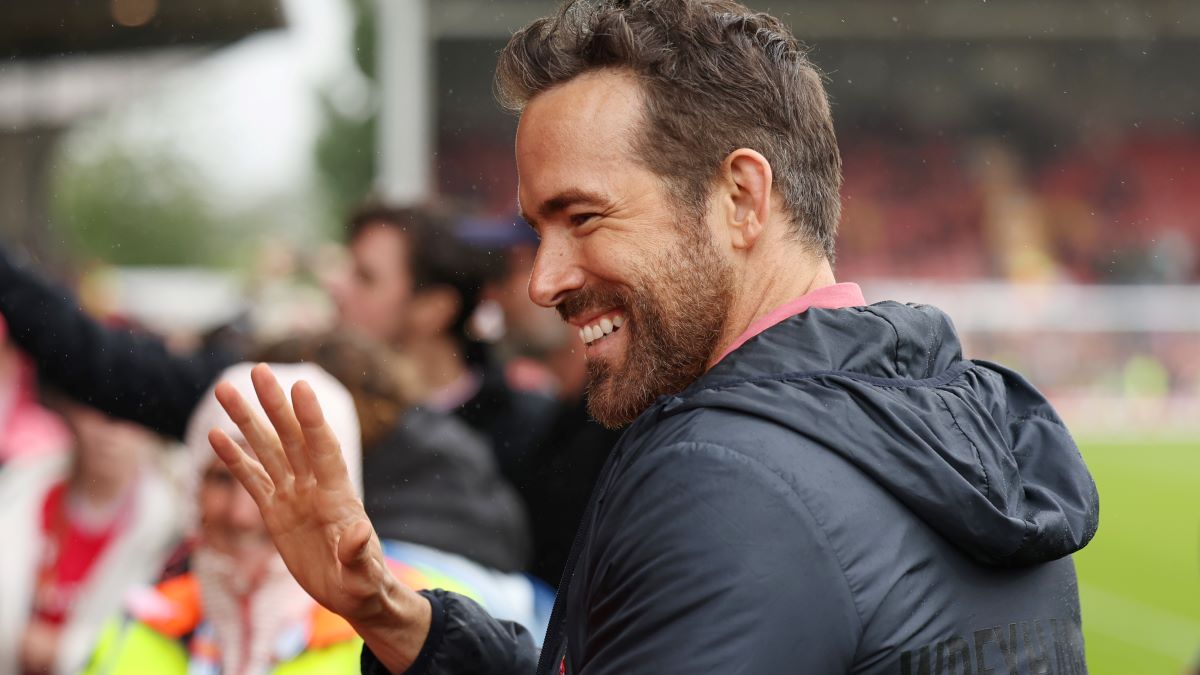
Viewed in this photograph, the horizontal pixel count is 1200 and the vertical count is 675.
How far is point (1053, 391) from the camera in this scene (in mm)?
17281

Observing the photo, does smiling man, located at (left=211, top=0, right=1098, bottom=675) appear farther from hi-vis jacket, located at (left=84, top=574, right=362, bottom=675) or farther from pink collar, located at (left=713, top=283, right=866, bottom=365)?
hi-vis jacket, located at (left=84, top=574, right=362, bottom=675)

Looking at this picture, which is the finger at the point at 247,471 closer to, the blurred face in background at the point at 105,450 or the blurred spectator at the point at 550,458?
the blurred spectator at the point at 550,458

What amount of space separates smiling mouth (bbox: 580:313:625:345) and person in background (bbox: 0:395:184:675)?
7.46 ft

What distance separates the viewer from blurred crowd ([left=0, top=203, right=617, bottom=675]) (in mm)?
1984

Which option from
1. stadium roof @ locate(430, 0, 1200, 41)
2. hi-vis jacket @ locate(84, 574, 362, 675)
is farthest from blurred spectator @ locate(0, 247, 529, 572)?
stadium roof @ locate(430, 0, 1200, 41)

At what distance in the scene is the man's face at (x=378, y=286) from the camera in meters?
2.90

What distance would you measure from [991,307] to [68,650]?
15.6 m

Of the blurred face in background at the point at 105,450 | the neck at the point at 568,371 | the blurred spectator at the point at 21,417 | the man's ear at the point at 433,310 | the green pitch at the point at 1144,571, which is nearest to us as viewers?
the man's ear at the point at 433,310

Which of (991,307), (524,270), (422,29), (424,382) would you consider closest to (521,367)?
(422,29)

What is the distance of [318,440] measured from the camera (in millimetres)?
1245

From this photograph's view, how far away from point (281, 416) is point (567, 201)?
34 centimetres

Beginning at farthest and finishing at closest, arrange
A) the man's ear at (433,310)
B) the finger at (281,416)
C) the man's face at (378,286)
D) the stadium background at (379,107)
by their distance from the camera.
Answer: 1. the man's face at (378,286)
2. the man's ear at (433,310)
3. the stadium background at (379,107)
4. the finger at (281,416)

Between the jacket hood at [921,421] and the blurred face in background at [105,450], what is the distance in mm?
2682

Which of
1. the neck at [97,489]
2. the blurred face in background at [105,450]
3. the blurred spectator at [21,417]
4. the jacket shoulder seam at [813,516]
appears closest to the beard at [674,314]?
the jacket shoulder seam at [813,516]
